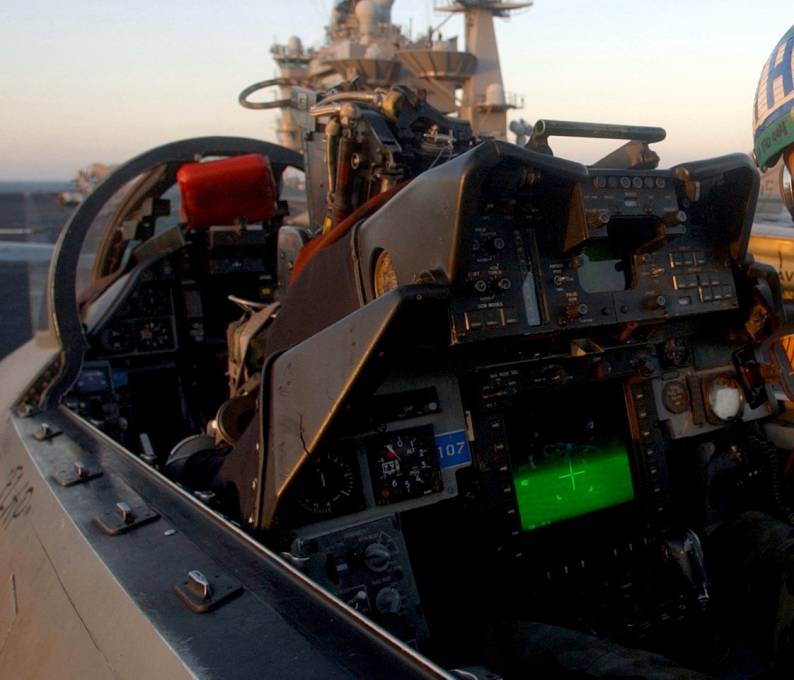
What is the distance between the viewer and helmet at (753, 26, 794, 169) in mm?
2035

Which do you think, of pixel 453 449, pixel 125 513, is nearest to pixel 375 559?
pixel 453 449

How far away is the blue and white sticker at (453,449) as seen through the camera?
2150mm

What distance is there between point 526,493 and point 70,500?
134cm

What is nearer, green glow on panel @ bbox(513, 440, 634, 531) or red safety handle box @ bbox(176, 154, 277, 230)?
green glow on panel @ bbox(513, 440, 634, 531)

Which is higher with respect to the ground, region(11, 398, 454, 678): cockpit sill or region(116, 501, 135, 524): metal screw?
region(116, 501, 135, 524): metal screw

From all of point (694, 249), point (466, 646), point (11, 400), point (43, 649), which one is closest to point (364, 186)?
point (694, 249)

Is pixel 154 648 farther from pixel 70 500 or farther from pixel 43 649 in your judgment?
pixel 70 500

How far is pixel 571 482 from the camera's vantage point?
7.70ft

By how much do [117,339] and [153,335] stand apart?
9.0 inches

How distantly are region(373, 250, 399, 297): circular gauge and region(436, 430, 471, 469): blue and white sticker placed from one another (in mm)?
487

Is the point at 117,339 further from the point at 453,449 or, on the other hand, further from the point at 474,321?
the point at 474,321

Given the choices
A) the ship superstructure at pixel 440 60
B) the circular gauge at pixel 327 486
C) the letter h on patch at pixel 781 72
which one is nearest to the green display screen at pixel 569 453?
the circular gauge at pixel 327 486

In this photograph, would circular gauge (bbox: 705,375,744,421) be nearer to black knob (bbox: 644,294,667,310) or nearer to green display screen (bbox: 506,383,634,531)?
green display screen (bbox: 506,383,634,531)

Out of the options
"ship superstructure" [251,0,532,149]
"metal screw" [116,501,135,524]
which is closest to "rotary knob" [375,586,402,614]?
"metal screw" [116,501,135,524]
